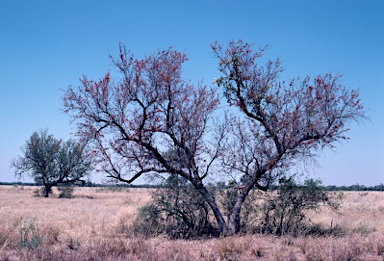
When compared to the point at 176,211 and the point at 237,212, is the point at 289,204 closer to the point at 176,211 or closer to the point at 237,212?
the point at 237,212

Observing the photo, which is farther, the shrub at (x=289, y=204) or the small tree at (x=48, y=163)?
the small tree at (x=48, y=163)

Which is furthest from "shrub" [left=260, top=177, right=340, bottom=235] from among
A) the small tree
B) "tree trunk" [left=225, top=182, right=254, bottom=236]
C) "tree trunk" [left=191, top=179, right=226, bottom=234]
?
the small tree

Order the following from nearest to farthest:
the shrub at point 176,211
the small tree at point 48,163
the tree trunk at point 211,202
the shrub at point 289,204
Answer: the tree trunk at point 211,202
the shrub at point 176,211
the shrub at point 289,204
the small tree at point 48,163

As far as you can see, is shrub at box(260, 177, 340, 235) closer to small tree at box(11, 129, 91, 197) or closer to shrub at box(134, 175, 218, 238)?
shrub at box(134, 175, 218, 238)

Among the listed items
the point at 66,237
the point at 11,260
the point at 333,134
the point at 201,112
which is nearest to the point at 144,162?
the point at 201,112

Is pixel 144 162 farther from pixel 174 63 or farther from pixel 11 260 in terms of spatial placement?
pixel 11 260

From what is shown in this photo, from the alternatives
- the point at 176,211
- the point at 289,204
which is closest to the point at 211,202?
the point at 176,211

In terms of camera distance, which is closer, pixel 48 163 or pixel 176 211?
pixel 176 211

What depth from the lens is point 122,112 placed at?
41.0 ft

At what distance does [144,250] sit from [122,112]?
507cm

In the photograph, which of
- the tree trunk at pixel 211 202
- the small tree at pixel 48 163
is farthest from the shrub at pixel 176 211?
the small tree at pixel 48 163

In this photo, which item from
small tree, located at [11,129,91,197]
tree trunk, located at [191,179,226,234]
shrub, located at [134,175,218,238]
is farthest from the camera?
small tree, located at [11,129,91,197]

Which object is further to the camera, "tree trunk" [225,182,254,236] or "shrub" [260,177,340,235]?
"shrub" [260,177,340,235]

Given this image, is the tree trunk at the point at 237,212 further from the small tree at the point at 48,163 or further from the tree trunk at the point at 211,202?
the small tree at the point at 48,163
